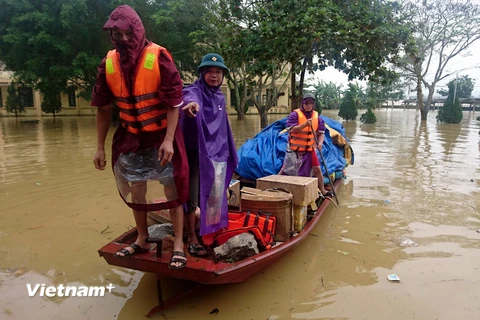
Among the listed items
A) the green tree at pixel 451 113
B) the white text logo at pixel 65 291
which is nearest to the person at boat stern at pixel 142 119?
the white text logo at pixel 65 291

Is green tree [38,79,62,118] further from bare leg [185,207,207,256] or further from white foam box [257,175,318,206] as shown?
bare leg [185,207,207,256]

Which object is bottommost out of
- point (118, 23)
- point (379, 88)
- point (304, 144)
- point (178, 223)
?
point (178, 223)

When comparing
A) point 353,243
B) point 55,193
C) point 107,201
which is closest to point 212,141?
point 353,243

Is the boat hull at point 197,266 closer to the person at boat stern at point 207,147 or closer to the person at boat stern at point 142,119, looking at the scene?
the person at boat stern at point 142,119

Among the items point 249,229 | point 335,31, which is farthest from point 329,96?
point 249,229

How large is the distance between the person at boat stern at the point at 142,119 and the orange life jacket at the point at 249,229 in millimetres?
538

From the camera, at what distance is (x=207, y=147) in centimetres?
296

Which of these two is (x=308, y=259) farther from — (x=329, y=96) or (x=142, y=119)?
(x=329, y=96)

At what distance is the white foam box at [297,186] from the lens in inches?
153

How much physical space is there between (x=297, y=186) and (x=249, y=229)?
91 centimetres

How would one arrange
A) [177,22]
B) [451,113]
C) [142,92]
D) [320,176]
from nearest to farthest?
[142,92], [320,176], [177,22], [451,113]

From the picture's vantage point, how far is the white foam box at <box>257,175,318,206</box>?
12.8 ft

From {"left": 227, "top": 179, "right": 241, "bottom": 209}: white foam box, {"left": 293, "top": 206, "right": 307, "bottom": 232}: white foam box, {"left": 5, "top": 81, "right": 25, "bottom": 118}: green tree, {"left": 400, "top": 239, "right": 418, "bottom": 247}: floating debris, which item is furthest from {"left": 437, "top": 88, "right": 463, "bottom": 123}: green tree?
{"left": 5, "top": 81, "right": 25, "bottom": 118}: green tree

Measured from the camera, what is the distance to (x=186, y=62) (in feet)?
67.2
